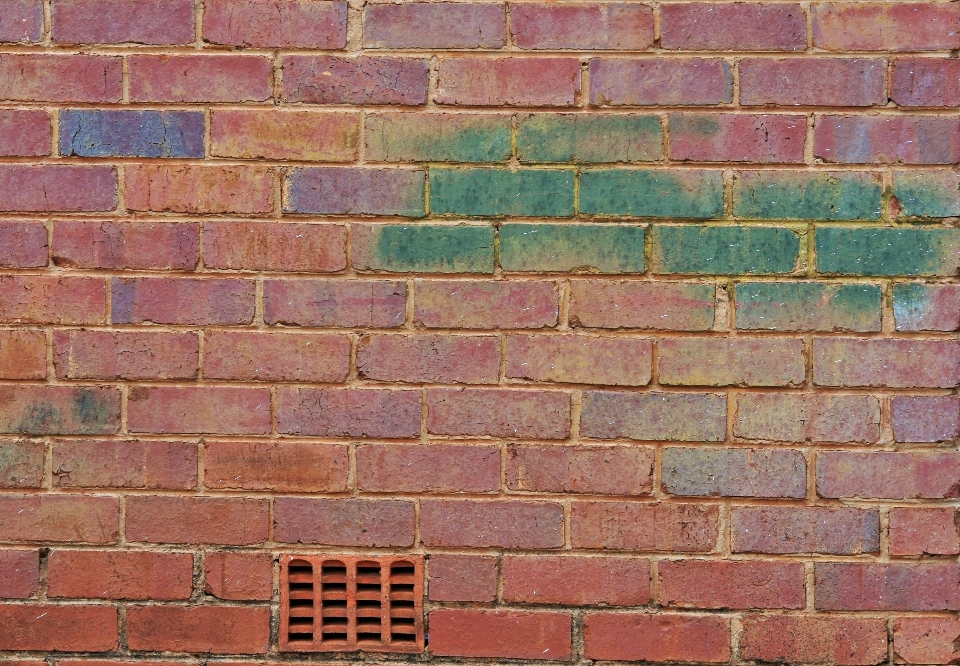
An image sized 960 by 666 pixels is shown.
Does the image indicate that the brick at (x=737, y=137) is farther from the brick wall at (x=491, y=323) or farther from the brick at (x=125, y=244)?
the brick at (x=125, y=244)

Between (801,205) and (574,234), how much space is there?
0.46 m

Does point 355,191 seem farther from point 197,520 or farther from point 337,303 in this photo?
point 197,520

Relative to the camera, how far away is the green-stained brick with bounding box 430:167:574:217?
1.77m

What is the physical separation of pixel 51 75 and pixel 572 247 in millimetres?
1126

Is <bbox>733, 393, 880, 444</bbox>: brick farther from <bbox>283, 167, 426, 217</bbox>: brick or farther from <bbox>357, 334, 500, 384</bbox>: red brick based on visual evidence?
<bbox>283, 167, 426, 217</bbox>: brick

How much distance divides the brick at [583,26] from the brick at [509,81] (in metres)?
0.04

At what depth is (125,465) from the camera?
70.9 inches

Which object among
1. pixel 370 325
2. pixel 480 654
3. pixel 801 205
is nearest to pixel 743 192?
pixel 801 205

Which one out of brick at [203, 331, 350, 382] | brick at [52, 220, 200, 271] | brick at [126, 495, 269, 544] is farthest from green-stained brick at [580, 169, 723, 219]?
brick at [126, 495, 269, 544]

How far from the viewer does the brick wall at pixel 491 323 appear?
5.75ft

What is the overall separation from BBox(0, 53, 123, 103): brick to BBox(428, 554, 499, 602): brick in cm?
120

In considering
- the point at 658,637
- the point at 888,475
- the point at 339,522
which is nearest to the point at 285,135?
the point at 339,522

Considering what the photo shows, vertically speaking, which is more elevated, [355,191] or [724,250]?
[355,191]

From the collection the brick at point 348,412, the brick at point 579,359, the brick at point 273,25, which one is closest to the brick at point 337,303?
the brick at point 348,412
